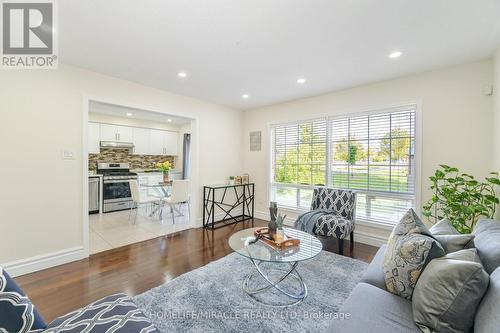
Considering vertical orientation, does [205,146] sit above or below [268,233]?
above

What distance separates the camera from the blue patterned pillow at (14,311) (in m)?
1.08

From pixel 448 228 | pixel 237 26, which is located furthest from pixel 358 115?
pixel 237 26

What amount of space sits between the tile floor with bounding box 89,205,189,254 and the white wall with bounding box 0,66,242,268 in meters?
0.60

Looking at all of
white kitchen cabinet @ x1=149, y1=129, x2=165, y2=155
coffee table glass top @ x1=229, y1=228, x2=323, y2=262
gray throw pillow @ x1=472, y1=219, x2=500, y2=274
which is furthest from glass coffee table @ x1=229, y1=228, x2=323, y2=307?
white kitchen cabinet @ x1=149, y1=129, x2=165, y2=155

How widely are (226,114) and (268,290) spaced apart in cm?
366

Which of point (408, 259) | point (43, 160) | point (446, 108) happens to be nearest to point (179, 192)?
point (43, 160)

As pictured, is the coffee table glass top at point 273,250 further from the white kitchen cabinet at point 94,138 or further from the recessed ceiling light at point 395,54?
the white kitchen cabinet at point 94,138

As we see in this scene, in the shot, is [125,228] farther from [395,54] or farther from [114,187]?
[395,54]

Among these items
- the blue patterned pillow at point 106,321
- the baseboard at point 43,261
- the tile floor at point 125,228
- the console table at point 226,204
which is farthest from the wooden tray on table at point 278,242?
the baseboard at point 43,261

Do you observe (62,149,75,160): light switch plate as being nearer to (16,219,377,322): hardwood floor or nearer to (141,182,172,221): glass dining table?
(16,219,377,322): hardwood floor

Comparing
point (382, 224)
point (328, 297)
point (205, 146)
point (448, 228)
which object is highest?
point (205, 146)

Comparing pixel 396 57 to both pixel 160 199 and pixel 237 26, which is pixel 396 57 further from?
pixel 160 199

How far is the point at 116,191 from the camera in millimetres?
5461

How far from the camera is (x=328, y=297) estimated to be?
A: 2.04m
